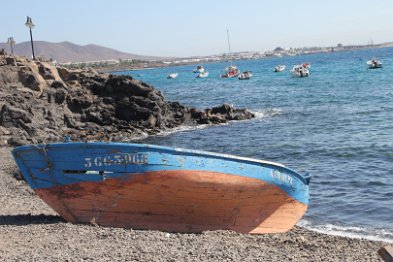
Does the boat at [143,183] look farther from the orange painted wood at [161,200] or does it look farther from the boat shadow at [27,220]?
the boat shadow at [27,220]

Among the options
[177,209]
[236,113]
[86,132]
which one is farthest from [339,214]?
[236,113]

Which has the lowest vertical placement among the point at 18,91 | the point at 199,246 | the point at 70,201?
the point at 199,246

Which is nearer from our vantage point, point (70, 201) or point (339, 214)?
point (70, 201)

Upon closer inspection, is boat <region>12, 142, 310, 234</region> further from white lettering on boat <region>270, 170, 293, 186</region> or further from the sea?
the sea

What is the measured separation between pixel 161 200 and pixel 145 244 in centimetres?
145

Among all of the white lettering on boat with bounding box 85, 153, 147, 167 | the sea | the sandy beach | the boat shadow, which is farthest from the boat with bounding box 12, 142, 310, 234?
the sea

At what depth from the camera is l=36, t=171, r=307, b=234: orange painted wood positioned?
954 cm

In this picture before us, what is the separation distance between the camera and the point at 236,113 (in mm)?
33156

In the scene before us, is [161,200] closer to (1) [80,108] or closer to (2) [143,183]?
(2) [143,183]

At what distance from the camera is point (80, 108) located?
27.4 meters

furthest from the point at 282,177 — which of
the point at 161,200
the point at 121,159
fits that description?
the point at 121,159

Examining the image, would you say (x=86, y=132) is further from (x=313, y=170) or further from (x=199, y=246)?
(x=199, y=246)

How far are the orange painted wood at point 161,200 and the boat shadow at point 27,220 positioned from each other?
0.87 ft

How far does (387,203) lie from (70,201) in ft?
24.9
